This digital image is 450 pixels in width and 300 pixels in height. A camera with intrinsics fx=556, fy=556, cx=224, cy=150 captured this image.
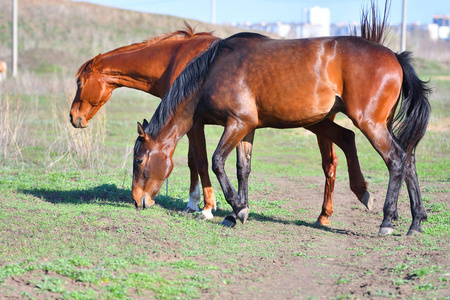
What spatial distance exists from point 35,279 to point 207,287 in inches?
49.5

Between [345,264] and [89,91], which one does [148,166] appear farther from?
[345,264]

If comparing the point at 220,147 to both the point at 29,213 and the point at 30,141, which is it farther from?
the point at 30,141

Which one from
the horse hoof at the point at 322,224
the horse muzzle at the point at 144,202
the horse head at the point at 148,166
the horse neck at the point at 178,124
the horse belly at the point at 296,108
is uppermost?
the horse belly at the point at 296,108

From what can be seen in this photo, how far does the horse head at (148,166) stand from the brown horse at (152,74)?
0.50 m

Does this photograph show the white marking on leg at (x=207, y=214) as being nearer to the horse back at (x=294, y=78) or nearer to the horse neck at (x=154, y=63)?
the horse back at (x=294, y=78)

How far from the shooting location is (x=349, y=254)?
5.17m

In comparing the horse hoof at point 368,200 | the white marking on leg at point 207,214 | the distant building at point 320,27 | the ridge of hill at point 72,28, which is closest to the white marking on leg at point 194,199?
the white marking on leg at point 207,214

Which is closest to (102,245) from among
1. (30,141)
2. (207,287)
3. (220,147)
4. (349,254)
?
(207,287)

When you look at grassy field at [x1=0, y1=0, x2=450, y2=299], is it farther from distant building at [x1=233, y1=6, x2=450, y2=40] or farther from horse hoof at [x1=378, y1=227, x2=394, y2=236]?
distant building at [x1=233, y1=6, x2=450, y2=40]

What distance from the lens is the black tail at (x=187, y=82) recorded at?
5.96 metres

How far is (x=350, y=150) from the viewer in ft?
20.9

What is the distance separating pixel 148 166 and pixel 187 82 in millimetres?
1018

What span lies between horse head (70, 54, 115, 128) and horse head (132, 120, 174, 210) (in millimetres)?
1257

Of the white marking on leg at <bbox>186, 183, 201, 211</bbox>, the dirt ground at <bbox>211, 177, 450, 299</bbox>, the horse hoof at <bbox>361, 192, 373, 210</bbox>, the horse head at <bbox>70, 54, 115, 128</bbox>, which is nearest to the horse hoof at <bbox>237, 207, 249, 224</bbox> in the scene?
the dirt ground at <bbox>211, 177, 450, 299</bbox>
